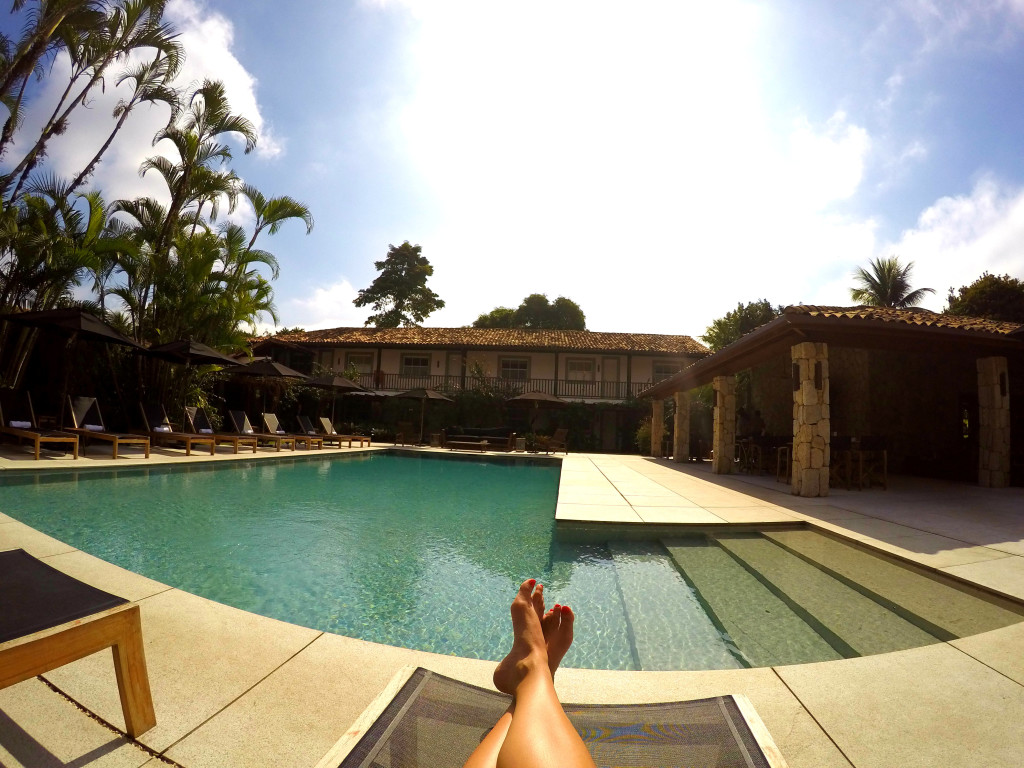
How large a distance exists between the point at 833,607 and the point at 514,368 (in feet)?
65.6

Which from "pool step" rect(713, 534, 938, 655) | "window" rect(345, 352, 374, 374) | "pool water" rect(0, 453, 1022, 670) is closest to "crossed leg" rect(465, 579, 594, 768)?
"pool water" rect(0, 453, 1022, 670)

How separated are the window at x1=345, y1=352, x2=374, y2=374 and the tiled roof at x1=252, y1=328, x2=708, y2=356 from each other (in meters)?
0.90

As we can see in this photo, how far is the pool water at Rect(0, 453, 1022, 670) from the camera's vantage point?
270cm

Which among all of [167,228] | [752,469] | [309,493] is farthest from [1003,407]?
[167,228]

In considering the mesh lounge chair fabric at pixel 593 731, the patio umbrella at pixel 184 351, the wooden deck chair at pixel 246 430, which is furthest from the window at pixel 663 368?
the mesh lounge chair fabric at pixel 593 731

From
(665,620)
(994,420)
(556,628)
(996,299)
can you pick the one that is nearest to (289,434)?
(665,620)

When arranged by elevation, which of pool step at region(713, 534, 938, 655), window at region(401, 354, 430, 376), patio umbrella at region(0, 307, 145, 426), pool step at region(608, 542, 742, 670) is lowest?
pool step at region(608, 542, 742, 670)

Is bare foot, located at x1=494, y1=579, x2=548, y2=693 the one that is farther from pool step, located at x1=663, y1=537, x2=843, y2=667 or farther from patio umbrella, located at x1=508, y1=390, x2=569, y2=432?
patio umbrella, located at x1=508, y1=390, x2=569, y2=432

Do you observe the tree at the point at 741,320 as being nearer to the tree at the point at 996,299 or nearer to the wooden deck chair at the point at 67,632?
the tree at the point at 996,299

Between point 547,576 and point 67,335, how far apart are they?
1078 centimetres

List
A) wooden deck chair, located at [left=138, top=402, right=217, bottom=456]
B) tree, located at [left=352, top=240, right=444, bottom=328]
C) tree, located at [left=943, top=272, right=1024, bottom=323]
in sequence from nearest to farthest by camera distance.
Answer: wooden deck chair, located at [left=138, top=402, right=217, bottom=456], tree, located at [left=943, top=272, right=1024, bottom=323], tree, located at [left=352, top=240, right=444, bottom=328]

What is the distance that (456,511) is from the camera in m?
6.14

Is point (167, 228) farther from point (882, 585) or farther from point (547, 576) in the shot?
point (882, 585)

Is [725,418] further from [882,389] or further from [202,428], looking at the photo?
[202,428]
